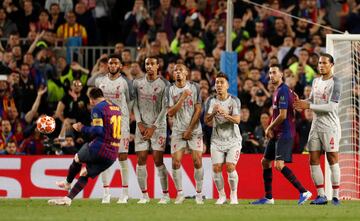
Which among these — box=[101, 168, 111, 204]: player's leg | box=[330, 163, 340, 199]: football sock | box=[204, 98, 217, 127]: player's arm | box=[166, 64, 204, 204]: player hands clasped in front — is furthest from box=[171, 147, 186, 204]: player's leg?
box=[330, 163, 340, 199]: football sock

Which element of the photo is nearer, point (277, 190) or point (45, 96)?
point (277, 190)

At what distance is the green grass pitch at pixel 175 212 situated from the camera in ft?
54.8

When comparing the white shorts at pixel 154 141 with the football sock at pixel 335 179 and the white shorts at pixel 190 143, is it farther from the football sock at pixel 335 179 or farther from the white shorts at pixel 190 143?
the football sock at pixel 335 179

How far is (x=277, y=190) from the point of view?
→ 2369cm

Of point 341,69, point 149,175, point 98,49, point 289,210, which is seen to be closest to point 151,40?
point 98,49

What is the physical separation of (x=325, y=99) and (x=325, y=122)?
0.40 m

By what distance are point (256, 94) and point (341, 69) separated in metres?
3.59

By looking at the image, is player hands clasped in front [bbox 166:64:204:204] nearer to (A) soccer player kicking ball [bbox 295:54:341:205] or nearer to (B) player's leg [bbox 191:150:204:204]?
(B) player's leg [bbox 191:150:204:204]

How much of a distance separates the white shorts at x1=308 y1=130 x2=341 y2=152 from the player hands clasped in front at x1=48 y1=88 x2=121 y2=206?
3251 mm

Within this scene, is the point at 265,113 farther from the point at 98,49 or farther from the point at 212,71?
the point at 98,49

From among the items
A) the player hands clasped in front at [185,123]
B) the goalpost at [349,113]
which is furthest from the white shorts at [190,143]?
the goalpost at [349,113]

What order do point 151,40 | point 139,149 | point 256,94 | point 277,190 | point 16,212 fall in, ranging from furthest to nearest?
point 151,40 < point 256,94 < point 277,190 < point 139,149 < point 16,212

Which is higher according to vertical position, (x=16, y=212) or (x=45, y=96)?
(x=45, y=96)

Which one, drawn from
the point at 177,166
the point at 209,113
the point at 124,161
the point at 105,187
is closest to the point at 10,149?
the point at 124,161
